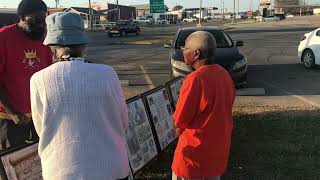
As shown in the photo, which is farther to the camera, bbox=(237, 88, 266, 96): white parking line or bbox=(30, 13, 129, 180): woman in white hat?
bbox=(237, 88, 266, 96): white parking line

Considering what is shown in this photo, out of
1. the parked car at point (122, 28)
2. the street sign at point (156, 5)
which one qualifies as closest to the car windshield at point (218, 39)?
the street sign at point (156, 5)

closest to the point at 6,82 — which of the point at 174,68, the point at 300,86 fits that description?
the point at 174,68

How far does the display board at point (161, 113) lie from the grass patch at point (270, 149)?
0.68ft

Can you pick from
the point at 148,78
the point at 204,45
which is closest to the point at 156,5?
the point at 148,78

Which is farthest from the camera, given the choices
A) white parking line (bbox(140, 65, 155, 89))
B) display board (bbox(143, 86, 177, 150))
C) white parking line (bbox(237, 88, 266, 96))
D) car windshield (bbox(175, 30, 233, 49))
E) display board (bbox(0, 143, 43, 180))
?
white parking line (bbox(140, 65, 155, 89))

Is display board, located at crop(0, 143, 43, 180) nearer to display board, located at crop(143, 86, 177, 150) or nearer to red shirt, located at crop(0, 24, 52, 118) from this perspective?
red shirt, located at crop(0, 24, 52, 118)

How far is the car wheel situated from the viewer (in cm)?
1667

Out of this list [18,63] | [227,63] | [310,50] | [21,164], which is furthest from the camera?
[310,50]

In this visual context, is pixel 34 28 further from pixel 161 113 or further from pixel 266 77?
pixel 266 77

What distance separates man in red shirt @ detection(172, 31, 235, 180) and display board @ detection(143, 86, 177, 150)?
270 centimetres

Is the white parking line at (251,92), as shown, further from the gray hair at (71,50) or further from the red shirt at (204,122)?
the gray hair at (71,50)

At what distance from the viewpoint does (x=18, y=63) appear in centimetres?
427

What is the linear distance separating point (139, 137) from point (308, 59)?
12.1 meters

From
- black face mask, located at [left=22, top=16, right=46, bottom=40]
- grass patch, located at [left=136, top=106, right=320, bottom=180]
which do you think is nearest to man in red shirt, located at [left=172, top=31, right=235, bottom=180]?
black face mask, located at [left=22, top=16, right=46, bottom=40]
